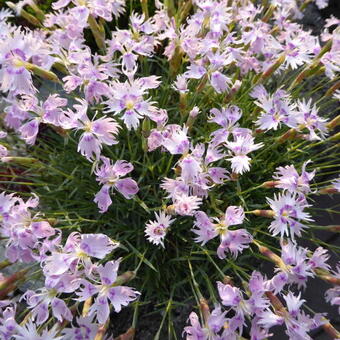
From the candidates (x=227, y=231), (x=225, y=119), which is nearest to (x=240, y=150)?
(x=225, y=119)

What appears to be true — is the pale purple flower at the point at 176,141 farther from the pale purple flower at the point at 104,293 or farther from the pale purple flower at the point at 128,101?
the pale purple flower at the point at 104,293

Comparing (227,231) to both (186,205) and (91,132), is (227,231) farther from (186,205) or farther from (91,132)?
(91,132)

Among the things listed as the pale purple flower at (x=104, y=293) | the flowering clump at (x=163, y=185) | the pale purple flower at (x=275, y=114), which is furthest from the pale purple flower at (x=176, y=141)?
the pale purple flower at (x=104, y=293)

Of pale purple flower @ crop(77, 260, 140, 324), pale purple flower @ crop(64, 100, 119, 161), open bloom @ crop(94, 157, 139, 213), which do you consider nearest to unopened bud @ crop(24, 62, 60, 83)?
pale purple flower @ crop(64, 100, 119, 161)

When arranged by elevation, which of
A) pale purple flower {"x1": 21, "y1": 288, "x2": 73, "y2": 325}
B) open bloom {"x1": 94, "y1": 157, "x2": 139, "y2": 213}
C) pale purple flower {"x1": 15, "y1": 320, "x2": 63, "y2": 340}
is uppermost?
open bloom {"x1": 94, "y1": 157, "x2": 139, "y2": 213}

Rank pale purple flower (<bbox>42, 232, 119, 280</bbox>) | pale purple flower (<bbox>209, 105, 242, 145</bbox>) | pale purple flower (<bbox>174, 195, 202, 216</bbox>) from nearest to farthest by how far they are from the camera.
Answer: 1. pale purple flower (<bbox>42, 232, 119, 280</bbox>)
2. pale purple flower (<bbox>174, 195, 202, 216</bbox>)
3. pale purple flower (<bbox>209, 105, 242, 145</bbox>)

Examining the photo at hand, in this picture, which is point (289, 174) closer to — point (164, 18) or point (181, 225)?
point (181, 225)

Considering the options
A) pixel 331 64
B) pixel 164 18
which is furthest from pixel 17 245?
pixel 331 64

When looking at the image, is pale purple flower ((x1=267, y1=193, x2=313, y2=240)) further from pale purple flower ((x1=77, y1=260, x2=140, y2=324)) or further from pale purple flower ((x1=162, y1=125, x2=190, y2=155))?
pale purple flower ((x1=77, y1=260, x2=140, y2=324))
